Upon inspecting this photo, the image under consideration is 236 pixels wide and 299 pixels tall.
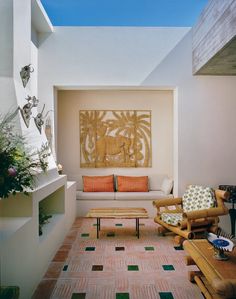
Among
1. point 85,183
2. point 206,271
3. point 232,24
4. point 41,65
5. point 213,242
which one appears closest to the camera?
point 206,271

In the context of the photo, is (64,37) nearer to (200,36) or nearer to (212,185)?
(200,36)

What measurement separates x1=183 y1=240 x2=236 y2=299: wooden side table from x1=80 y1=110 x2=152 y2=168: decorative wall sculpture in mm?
3800

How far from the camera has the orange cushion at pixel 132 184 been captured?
21.1ft

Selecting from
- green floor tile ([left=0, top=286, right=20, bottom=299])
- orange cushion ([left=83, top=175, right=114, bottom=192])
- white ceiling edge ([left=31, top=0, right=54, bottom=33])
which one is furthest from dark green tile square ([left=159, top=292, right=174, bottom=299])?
white ceiling edge ([left=31, top=0, right=54, bottom=33])

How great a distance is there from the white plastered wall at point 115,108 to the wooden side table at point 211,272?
3.75 meters

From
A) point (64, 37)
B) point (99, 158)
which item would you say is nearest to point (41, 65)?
point (64, 37)

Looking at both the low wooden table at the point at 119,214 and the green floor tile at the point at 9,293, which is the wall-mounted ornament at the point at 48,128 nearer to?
the low wooden table at the point at 119,214

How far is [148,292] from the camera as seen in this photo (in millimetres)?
2951

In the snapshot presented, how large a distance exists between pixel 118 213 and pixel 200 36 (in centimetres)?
332

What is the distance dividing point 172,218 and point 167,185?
165 cm

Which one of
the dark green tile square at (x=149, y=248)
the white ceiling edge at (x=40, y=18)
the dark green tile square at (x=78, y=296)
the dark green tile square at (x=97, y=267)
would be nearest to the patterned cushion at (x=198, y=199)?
the dark green tile square at (x=149, y=248)

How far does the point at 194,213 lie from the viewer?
4117 mm

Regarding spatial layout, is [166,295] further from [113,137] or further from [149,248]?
[113,137]

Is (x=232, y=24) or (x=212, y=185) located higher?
(x=232, y=24)
